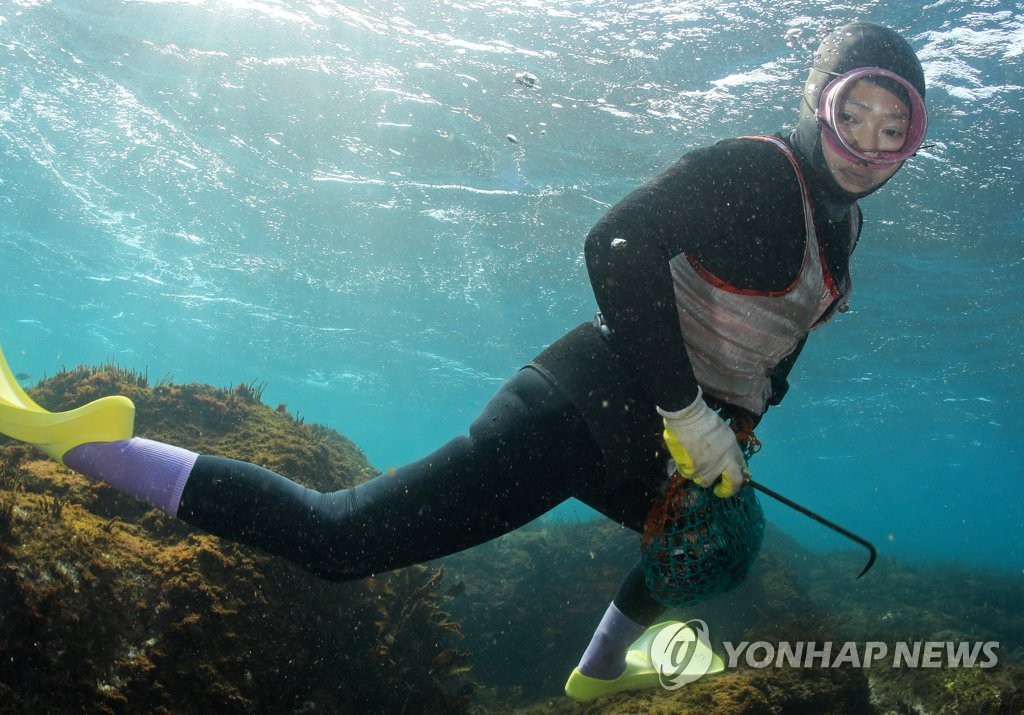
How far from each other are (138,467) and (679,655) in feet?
12.5

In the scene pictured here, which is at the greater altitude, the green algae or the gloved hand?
the gloved hand

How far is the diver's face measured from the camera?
7.70ft

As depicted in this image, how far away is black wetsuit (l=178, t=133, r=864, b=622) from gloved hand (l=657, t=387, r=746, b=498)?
172 millimetres

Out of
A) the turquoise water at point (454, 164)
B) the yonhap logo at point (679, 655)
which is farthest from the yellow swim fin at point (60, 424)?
the turquoise water at point (454, 164)

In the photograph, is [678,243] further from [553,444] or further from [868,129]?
[868,129]

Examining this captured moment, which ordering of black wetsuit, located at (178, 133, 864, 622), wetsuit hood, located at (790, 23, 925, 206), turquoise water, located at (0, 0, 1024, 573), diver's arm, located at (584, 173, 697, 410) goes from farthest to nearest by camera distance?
turquoise water, located at (0, 0, 1024, 573) → wetsuit hood, located at (790, 23, 925, 206) → black wetsuit, located at (178, 133, 864, 622) → diver's arm, located at (584, 173, 697, 410)

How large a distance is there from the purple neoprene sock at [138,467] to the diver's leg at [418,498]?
0.19 ft

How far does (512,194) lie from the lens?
16297 mm

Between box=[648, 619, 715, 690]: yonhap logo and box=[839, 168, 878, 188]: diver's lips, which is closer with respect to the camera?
box=[839, 168, 878, 188]: diver's lips

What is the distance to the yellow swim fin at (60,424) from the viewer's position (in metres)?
2.24

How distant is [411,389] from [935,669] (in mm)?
43684

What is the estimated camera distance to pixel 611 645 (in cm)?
353

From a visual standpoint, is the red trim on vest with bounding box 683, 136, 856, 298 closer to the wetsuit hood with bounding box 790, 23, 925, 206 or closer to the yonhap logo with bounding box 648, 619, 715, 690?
the wetsuit hood with bounding box 790, 23, 925, 206

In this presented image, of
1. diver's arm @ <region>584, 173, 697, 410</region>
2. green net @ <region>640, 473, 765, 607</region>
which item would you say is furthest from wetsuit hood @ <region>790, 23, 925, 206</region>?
green net @ <region>640, 473, 765, 607</region>
